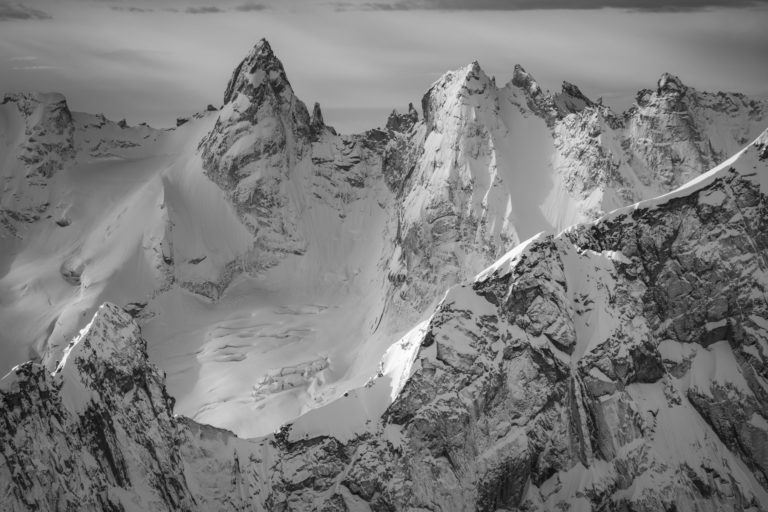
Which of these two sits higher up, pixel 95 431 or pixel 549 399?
pixel 95 431

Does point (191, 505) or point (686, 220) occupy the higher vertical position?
point (686, 220)

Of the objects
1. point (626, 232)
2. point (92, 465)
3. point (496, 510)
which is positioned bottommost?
point (496, 510)

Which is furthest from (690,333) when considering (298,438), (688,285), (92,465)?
(92,465)

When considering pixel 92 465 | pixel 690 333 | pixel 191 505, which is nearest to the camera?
pixel 92 465

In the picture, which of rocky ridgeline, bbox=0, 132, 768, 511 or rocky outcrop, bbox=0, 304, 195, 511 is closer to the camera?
rocky outcrop, bbox=0, 304, 195, 511

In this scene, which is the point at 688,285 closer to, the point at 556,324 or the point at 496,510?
the point at 556,324

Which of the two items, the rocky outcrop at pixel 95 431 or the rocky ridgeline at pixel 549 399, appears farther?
the rocky ridgeline at pixel 549 399

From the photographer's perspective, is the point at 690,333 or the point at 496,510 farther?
the point at 690,333

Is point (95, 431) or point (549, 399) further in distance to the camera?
point (549, 399)
